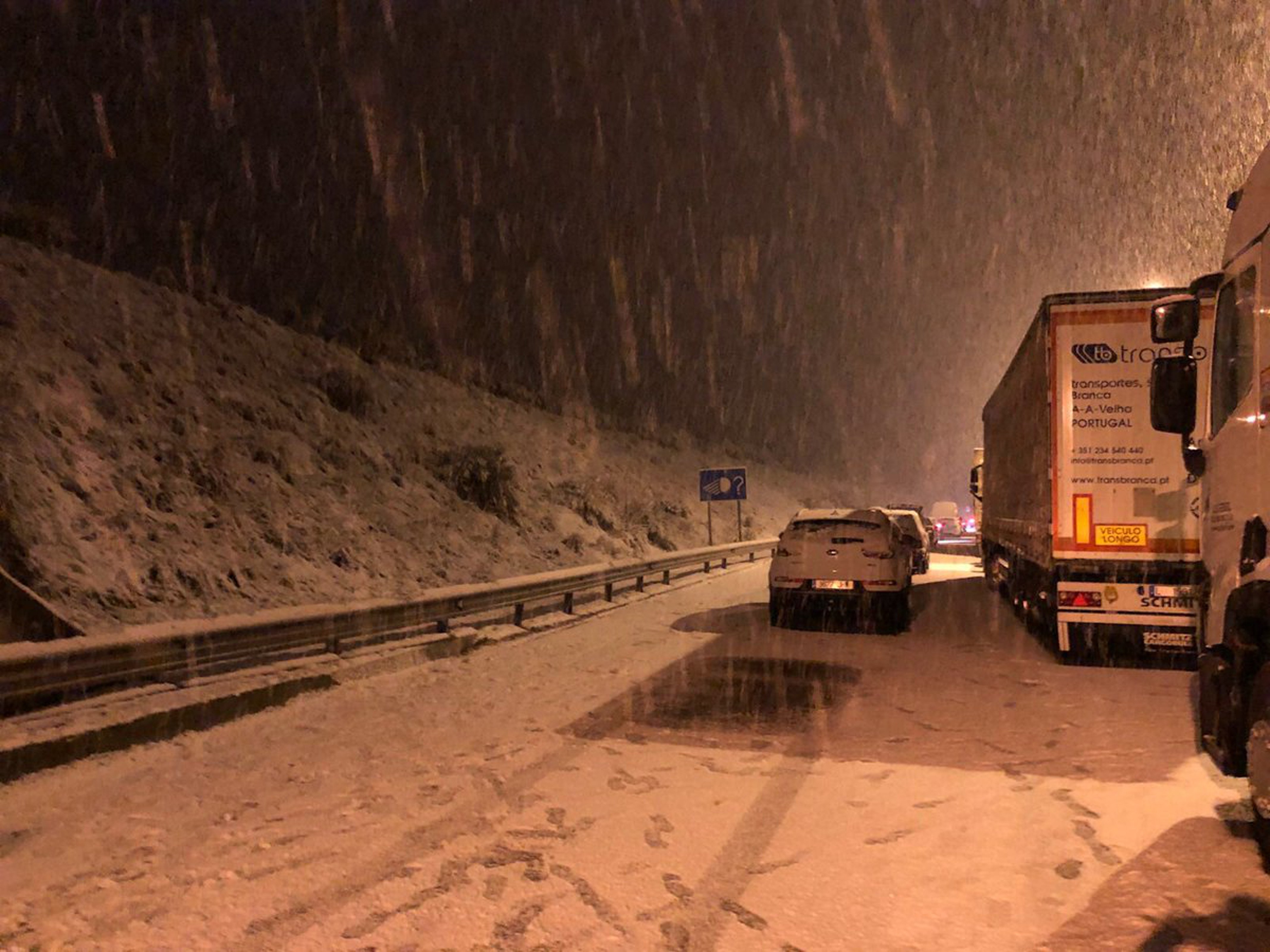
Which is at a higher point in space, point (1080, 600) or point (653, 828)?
point (1080, 600)

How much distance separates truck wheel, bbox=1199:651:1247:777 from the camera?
187 inches

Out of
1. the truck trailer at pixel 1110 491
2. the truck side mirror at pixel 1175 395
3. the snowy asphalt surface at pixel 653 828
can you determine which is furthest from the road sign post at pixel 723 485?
the truck side mirror at pixel 1175 395

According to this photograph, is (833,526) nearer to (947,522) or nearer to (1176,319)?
(1176,319)

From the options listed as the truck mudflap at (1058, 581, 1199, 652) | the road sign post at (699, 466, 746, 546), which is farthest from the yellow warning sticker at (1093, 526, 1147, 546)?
the road sign post at (699, 466, 746, 546)

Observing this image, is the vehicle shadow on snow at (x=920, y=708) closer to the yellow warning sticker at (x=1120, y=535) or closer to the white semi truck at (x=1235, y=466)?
the white semi truck at (x=1235, y=466)

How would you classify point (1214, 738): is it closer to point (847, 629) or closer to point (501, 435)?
point (847, 629)

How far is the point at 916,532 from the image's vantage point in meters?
22.2

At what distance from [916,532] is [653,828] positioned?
18.5m

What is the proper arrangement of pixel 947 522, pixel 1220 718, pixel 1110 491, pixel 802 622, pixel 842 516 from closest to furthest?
pixel 1220 718 < pixel 1110 491 < pixel 842 516 < pixel 802 622 < pixel 947 522

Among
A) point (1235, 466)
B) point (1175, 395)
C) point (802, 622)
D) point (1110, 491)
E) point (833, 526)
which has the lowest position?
point (802, 622)

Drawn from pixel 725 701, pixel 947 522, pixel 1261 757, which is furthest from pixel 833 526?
pixel 947 522

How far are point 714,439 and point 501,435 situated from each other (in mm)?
39594

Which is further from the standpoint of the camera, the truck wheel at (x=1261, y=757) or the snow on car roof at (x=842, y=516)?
the snow on car roof at (x=842, y=516)

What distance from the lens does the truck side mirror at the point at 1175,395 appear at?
221 inches
